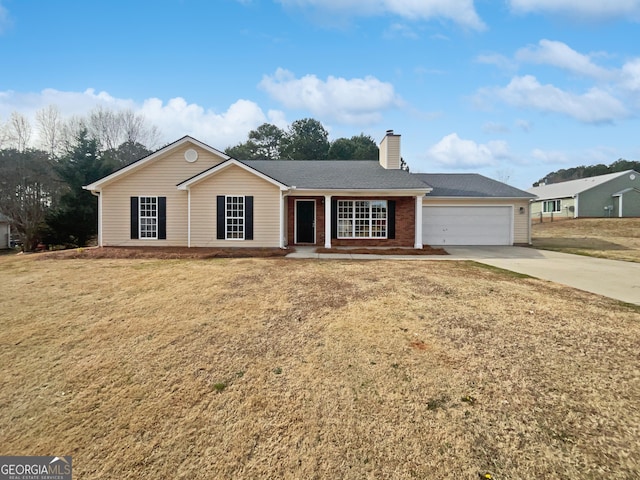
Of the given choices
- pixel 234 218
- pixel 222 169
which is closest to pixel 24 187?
pixel 222 169

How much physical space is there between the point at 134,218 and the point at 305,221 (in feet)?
25.1

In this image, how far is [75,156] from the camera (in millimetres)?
21766

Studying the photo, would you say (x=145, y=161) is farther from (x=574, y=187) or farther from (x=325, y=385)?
(x=574, y=187)

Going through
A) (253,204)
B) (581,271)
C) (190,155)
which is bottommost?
(581,271)

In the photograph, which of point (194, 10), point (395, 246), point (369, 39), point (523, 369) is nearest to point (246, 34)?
point (194, 10)

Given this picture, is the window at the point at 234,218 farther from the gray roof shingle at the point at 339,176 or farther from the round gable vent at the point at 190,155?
the round gable vent at the point at 190,155

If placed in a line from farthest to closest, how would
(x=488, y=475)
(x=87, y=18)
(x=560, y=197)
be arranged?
(x=560, y=197) < (x=87, y=18) < (x=488, y=475)

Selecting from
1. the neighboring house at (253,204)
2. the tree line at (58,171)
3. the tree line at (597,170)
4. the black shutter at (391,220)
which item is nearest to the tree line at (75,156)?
the tree line at (58,171)

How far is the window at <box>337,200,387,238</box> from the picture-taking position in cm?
1555

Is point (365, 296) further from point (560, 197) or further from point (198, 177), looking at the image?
point (560, 197)

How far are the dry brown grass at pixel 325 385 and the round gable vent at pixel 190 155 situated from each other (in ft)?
30.6

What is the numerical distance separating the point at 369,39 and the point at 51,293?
15732 millimetres

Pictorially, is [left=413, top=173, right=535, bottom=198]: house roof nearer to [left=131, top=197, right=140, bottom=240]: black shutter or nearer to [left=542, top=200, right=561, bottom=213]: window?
[left=131, top=197, right=140, bottom=240]: black shutter

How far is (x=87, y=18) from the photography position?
39.1 feet
